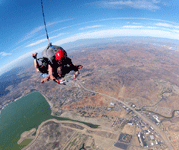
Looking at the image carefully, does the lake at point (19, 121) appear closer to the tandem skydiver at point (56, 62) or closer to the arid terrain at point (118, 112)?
the arid terrain at point (118, 112)

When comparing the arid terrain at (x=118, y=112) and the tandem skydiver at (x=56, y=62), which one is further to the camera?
the arid terrain at (x=118, y=112)

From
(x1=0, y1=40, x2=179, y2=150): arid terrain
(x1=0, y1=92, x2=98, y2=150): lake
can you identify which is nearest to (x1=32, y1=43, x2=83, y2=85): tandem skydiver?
(x1=0, y1=40, x2=179, y2=150): arid terrain

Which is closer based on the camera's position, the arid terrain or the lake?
the arid terrain

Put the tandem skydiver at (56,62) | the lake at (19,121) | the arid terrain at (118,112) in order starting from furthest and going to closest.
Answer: the lake at (19,121) < the arid terrain at (118,112) < the tandem skydiver at (56,62)

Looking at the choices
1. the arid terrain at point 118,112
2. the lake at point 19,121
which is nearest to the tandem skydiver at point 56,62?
the arid terrain at point 118,112

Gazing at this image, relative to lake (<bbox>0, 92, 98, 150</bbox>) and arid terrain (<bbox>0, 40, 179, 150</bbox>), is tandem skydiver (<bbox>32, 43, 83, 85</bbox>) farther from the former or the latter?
lake (<bbox>0, 92, 98, 150</bbox>)

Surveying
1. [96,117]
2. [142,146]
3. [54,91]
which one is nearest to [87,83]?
[54,91]

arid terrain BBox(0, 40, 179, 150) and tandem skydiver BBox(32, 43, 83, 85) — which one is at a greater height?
tandem skydiver BBox(32, 43, 83, 85)

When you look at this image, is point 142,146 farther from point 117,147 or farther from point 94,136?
point 94,136

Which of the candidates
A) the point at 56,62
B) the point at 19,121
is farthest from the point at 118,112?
the point at 19,121

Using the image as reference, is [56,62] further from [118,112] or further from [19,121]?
[19,121]

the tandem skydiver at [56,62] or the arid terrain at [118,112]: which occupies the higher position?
the tandem skydiver at [56,62]
